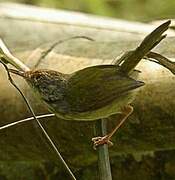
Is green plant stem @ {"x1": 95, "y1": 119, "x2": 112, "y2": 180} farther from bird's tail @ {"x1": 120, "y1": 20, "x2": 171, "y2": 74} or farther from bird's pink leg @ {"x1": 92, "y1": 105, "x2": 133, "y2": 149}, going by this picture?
bird's tail @ {"x1": 120, "y1": 20, "x2": 171, "y2": 74}

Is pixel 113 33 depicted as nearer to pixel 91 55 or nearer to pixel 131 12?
pixel 91 55

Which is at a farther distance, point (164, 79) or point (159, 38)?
point (164, 79)

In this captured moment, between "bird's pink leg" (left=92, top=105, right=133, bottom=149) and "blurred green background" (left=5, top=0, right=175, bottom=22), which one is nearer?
"bird's pink leg" (left=92, top=105, right=133, bottom=149)

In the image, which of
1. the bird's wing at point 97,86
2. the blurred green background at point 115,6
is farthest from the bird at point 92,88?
the blurred green background at point 115,6

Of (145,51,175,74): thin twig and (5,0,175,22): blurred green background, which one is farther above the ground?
(5,0,175,22): blurred green background

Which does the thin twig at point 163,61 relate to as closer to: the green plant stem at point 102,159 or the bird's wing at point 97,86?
the bird's wing at point 97,86

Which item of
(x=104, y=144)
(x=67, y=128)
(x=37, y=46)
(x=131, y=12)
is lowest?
(x=104, y=144)

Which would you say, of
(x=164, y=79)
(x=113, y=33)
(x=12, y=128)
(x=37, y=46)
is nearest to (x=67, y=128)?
(x=12, y=128)

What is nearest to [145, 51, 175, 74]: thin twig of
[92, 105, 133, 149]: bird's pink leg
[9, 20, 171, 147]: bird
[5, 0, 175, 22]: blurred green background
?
[9, 20, 171, 147]: bird
